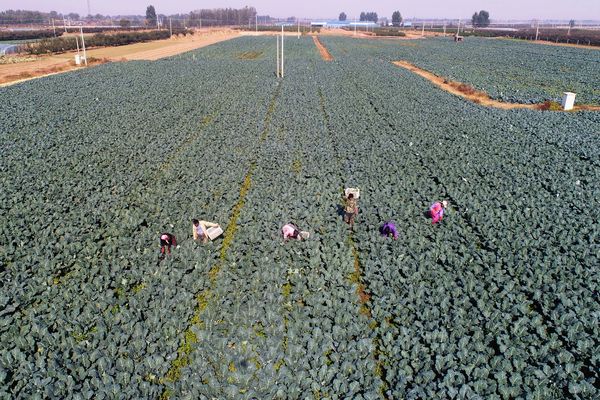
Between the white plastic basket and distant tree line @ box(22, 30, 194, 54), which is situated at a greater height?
distant tree line @ box(22, 30, 194, 54)

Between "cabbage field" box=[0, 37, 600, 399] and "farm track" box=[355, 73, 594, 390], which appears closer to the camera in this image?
"cabbage field" box=[0, 37, 600, 399]

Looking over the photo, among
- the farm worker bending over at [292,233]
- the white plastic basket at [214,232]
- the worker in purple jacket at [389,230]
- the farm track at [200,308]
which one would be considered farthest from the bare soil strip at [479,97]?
the white plastic basket at [214,232]

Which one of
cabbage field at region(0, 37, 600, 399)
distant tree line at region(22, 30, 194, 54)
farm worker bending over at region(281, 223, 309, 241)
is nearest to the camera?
cabbage field at region(0, 37, 600, 399)

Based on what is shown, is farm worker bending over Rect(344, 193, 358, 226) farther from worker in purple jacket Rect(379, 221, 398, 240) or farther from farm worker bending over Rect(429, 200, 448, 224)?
farm worker bending over Rect(429, 200, 448, 224)

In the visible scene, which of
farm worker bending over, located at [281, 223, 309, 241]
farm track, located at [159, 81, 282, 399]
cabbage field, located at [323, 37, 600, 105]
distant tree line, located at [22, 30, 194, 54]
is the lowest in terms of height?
farm track, located at [159, 81, 282, 399]

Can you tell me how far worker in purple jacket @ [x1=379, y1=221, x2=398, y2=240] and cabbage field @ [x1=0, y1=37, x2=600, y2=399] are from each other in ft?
1.21

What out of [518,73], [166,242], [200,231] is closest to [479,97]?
[518,73]

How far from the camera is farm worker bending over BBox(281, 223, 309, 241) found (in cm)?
1230

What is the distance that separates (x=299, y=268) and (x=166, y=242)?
12.1ft

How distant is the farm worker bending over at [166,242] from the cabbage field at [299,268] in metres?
0.26

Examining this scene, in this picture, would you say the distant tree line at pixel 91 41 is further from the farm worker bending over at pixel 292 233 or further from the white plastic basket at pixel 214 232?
the farm worker bending over at pixel 292 233

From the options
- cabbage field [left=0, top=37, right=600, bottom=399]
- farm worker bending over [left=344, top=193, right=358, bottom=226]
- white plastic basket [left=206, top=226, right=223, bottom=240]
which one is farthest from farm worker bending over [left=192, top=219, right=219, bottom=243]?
farm worker bending over [left=344, top=193, right=358, bottom=226]

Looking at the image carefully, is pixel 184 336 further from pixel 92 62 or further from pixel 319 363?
pixel 92 62

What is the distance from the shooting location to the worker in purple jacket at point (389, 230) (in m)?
12.4
